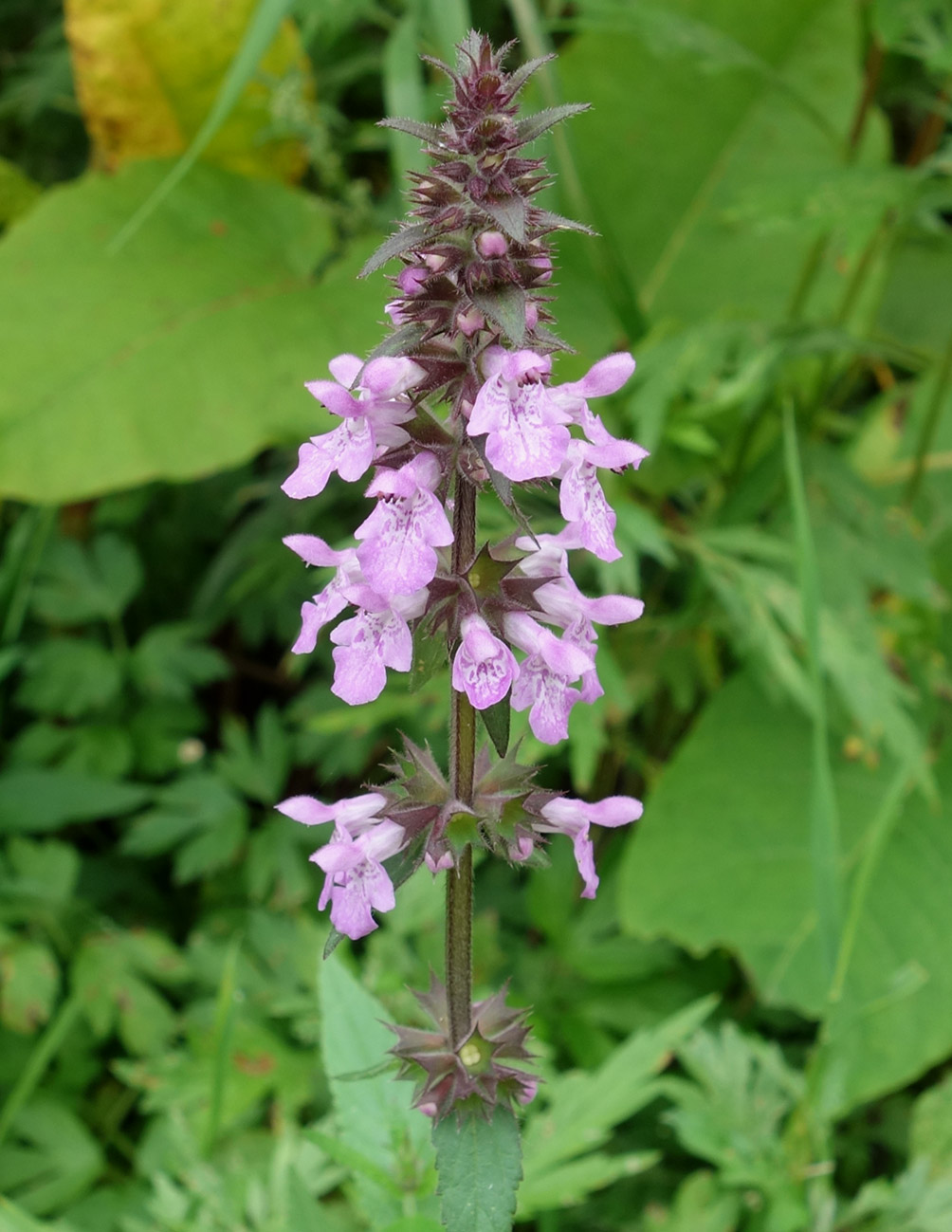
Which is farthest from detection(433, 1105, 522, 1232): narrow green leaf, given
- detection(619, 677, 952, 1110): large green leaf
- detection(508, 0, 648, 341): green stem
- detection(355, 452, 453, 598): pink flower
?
detection(508, 0, 648, 341): green stem

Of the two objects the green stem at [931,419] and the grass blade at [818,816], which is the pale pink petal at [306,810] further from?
the green stem at [931,419]

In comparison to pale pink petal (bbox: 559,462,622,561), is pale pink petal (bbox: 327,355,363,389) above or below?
above

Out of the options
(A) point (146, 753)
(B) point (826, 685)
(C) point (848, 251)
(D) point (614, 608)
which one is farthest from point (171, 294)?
(D) point (614, 608)

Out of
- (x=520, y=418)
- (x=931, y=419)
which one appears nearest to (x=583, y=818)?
(x=520, y=418)

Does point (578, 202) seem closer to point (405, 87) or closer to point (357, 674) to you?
point (405, 87)

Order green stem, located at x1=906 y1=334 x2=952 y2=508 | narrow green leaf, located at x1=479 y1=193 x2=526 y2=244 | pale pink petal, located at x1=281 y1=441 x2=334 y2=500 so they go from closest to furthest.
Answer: narrow green leaf, located at x1=479 y1=193 x2=526 y2=244, pale pink petal, located at x1=281 y1=441 x2=334 y2=500, green stem, located at x1=906 y1=334 x2=952 y2=508

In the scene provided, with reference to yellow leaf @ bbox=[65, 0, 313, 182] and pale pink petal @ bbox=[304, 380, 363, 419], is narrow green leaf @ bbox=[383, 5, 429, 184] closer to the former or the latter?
yellow leaf @ bbox=[65, 0, 313, 182]

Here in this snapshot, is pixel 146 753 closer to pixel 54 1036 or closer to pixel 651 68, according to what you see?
pixel 54 1036
